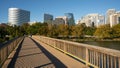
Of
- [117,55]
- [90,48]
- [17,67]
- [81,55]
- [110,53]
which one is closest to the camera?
[117,55]

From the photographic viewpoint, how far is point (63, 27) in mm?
113000

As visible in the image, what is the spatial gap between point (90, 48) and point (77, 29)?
101 m

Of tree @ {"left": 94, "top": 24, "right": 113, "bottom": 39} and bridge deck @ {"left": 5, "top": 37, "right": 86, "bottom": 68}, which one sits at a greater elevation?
tree @ {"left": 94, "top": 24, "right": 113, "bottom": 39}

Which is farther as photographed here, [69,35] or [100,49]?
[69,35]

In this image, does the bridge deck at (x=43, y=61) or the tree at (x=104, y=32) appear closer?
the bridge deck at (x=43, y=61)

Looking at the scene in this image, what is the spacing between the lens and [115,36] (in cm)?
10556

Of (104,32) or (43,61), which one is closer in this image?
(43,61)

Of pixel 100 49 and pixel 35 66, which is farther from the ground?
pixel 100 49

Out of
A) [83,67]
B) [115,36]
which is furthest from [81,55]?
[115,36]

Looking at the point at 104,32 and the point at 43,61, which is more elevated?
the point at 104,32

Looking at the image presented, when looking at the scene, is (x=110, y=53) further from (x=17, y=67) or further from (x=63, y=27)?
(x=63, y=27)

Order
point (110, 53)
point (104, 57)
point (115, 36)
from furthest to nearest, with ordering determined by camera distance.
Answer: point (115, 36)
point (104, 57)
point (110, 53)

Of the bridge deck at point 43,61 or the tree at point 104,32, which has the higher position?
the tree at point 104,32

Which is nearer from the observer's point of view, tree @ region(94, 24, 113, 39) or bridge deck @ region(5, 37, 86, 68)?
bridge deck @ region(5, 37, 86, 68)
